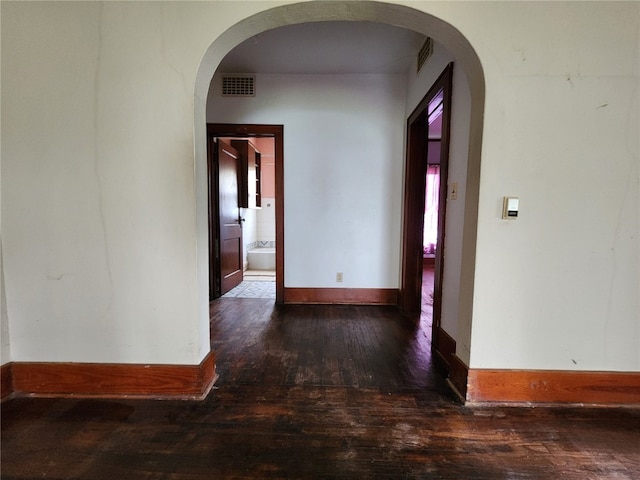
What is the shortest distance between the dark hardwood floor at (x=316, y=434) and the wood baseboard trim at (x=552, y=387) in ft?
0.17

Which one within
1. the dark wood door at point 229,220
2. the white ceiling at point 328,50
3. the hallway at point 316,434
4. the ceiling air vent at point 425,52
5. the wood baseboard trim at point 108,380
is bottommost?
the hallway at point 316,434

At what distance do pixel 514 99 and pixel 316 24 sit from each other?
1629 mm

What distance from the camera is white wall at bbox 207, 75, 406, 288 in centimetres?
295

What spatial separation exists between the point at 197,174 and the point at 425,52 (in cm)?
215

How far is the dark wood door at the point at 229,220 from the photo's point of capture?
11.3ft

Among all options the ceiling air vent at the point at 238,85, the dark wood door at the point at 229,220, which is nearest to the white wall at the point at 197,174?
the ceiling air vent at the point at 238,85

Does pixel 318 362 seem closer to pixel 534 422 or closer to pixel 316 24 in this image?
pixel 534 422

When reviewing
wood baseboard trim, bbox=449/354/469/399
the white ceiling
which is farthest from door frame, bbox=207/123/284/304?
wood baseboard trim, bbox=449/354/469/399

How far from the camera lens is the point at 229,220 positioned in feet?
12.2

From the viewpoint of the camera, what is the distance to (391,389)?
1542 millimetres

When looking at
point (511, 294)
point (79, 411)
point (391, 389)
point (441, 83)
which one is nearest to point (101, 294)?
point (79, 411)

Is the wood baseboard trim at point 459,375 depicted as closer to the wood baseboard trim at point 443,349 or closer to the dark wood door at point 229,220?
the wood baseboard trim at point 443,349

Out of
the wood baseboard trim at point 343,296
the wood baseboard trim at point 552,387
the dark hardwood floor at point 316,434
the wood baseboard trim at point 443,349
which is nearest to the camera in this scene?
the dark hardwood floor at point 316,434

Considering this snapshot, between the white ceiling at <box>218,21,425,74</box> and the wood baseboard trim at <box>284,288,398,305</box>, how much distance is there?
7.74 ft
